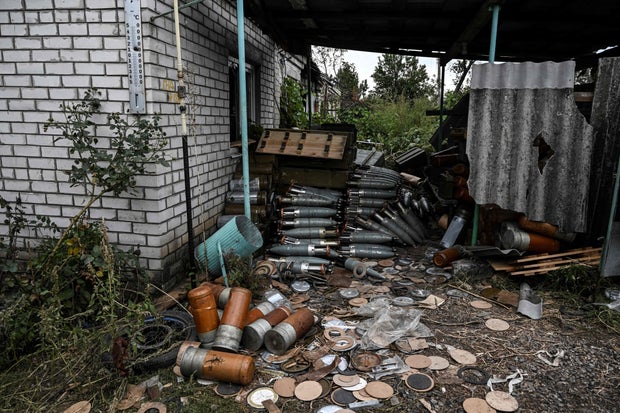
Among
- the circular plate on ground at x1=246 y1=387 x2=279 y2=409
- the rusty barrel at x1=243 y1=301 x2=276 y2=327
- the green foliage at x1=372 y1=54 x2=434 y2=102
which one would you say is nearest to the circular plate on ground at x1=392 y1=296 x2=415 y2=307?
the rusty barrel at x1=243 y1=301 x2=276 y2=327

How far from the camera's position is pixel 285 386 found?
2.89m

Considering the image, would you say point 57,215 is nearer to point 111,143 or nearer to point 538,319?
point 111,143

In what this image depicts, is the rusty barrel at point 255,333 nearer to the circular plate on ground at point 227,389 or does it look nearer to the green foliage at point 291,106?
the circular plate on ground at point 227,389

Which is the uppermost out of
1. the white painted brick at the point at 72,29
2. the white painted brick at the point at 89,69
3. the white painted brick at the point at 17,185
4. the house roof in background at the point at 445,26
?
the house roof in background at the point at 445,26

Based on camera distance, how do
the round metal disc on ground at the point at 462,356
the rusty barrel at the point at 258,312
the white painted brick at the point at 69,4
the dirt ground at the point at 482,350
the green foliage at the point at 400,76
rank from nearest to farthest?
the dirt ground at the point at 482,350 < the round metal disc on ground at the point at 462,356 < the rusty barrel at the point at 258,312 < the white painted brick at the point at 69,4 < the green foliage at the point at 400,76

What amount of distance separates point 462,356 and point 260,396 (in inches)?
66.3

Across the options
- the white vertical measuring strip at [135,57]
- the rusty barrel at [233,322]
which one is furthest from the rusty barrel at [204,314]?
the white vertical measuring strip at [135,57]

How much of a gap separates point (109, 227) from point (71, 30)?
2.00m

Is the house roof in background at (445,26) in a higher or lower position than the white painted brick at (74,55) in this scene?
higher

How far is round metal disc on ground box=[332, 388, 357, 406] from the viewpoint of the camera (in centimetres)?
273

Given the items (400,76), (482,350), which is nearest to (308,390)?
(482,350)

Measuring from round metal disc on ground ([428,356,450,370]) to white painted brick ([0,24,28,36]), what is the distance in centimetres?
496

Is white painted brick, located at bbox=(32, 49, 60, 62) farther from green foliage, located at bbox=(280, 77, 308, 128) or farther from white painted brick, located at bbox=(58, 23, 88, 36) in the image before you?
green foliage, located at bbox=(280, 77, 308, 128)

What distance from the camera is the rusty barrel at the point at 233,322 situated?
3143mm
